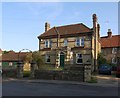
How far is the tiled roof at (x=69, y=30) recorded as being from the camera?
3875cm

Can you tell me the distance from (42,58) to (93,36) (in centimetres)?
1025

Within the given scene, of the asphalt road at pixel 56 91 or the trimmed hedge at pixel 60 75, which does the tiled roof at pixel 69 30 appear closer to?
the trimmed hedge at pixel 60 75

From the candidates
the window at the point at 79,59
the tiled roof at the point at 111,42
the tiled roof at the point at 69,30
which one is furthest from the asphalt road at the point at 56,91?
the tiled roof at the point at 111,42

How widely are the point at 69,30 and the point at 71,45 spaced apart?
3.25 metres

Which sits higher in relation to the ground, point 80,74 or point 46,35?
point 46,35

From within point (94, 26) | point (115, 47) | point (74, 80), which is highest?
point (94, 26)

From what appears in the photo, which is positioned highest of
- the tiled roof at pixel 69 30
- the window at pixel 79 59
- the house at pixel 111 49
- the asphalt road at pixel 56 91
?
the tiled roof at pixel 69 30

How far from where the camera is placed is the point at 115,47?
148ft

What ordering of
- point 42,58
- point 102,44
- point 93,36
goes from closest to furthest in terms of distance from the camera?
point 93,36
point 42,58
point 102,44

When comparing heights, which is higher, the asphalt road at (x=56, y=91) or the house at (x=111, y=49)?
the house at (x=111, y=49)

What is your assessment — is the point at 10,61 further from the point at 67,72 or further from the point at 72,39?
the point at 67,72

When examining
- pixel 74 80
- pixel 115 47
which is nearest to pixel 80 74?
pixel 74 80

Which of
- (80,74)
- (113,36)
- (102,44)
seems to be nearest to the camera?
(80,74)

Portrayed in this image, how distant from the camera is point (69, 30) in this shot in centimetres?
4103
